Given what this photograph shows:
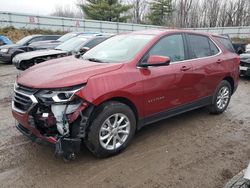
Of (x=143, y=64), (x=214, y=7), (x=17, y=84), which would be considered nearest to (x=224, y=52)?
(x=143, y=64)

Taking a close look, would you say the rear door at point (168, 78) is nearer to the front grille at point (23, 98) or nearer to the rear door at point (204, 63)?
the rear door at point (204, 63)

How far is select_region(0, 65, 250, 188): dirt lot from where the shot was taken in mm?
3145

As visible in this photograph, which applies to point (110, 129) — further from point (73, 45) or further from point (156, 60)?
point (73, 45)

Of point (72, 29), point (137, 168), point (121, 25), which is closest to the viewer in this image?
point (137, 168)

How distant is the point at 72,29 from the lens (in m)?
27.2

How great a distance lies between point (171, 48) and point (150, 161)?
1.94 meters

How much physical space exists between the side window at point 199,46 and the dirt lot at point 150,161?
134 cm

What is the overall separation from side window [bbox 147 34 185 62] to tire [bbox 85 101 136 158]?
1.09 metres

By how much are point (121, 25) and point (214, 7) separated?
2306cm

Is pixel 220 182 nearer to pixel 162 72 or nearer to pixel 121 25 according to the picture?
pixel 162 72

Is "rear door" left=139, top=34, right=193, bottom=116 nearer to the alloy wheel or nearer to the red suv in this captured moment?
the red suv

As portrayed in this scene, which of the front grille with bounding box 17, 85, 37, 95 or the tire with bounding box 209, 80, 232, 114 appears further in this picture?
the tire with bounding box 209, 80, 232, 114

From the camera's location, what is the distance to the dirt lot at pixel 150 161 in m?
3.14

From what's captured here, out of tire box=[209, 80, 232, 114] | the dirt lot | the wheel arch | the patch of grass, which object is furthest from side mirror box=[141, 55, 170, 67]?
the patch of grass
